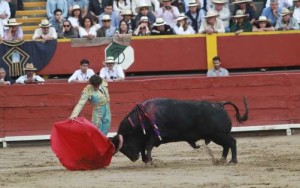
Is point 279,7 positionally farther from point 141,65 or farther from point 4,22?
point 4,22

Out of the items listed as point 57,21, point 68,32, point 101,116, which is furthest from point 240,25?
point 101,116

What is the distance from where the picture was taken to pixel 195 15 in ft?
57.7

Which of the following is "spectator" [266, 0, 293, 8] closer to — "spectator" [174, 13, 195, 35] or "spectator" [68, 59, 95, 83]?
"spectator" [174, 13, 195, 35]

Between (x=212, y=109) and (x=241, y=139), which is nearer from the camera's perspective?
(x=212, y=109)

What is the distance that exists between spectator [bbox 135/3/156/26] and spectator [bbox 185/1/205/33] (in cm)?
65

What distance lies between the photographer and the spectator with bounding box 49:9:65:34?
17.1 metres

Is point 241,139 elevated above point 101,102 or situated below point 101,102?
below

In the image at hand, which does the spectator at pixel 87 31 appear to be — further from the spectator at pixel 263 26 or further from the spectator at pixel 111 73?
the spectator at pixel 263 26

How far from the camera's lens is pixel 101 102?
42.5 feet

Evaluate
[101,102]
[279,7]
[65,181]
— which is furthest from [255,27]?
[65,181]

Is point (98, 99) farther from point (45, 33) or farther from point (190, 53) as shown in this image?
point (190, 53)

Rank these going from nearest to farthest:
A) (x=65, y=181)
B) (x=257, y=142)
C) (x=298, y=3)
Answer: (x=65, y=181) < (x=257, y=142) < (x=298, y=3)

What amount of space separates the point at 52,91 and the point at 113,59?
1.13m

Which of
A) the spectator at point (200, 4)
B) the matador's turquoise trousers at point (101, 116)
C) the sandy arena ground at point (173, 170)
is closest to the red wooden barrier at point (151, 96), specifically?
the sandy arena ground at point (173, 170)
